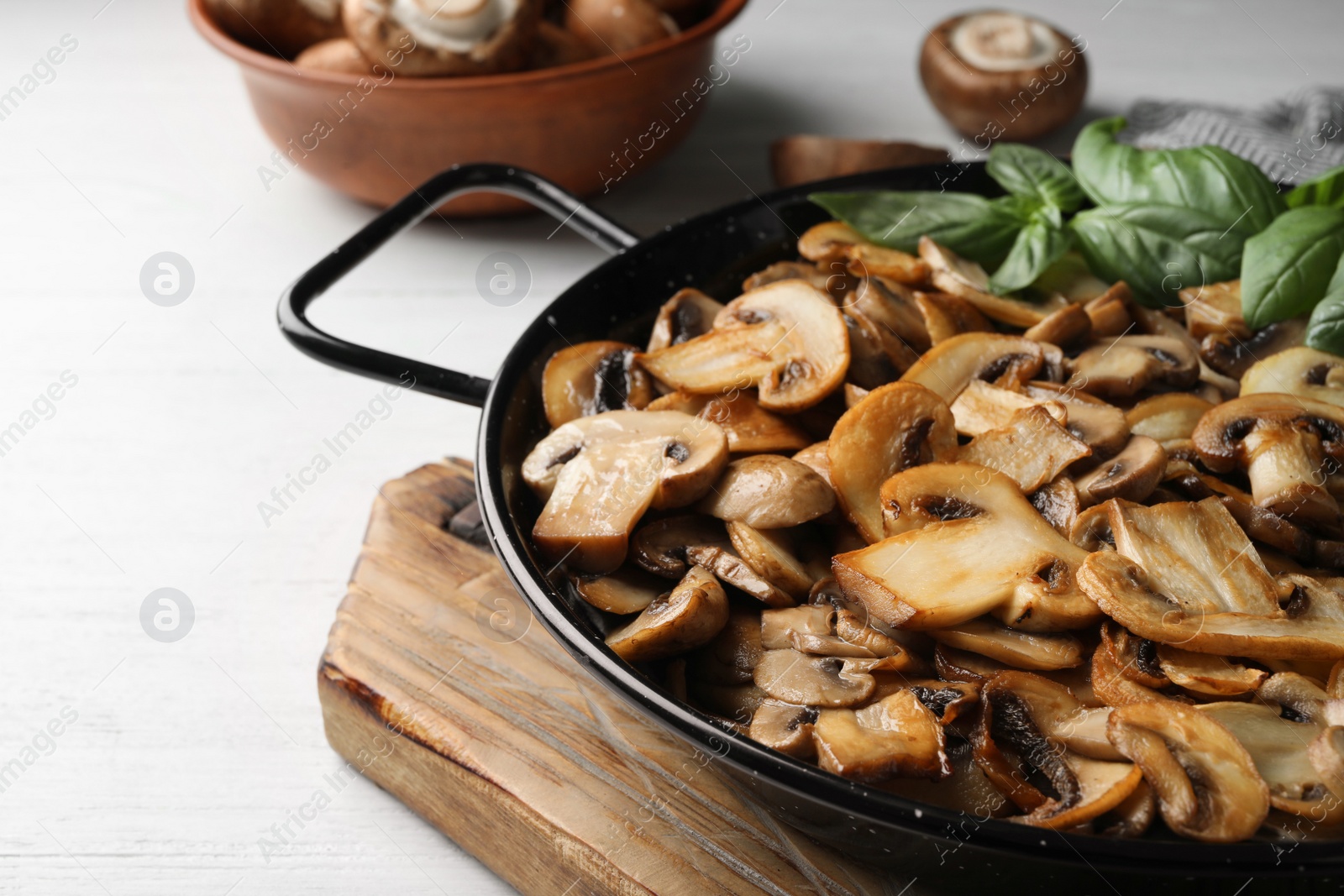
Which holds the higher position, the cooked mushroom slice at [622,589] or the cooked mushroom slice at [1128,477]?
the cooked mushroom slice at [622,589]

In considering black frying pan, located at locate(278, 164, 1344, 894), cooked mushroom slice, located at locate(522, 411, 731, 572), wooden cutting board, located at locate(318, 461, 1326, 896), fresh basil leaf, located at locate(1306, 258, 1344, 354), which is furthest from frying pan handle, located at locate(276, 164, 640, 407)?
fresh basil leaf, located at locate(1306, 258, 1344, 354)

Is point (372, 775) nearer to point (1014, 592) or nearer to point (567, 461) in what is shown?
point (567, 461)

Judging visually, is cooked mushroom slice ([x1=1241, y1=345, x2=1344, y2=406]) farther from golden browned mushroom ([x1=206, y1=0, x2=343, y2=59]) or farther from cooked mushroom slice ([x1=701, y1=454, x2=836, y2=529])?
golden browned mushroom ([x1=206, y1=0, x2=343, y2=59])

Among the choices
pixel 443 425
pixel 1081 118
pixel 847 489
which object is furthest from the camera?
pixel 1081 118

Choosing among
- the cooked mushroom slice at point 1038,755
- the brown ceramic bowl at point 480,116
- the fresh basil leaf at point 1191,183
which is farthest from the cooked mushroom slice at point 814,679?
the brown ceramic bowl at point 480,116

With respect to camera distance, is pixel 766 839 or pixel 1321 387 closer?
pixel 766 839

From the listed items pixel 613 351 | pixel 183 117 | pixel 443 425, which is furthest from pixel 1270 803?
pixel 183 117

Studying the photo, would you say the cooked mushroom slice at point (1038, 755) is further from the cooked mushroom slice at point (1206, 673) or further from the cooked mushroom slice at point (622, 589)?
the cooked mushroom slice at point (622, 589)
